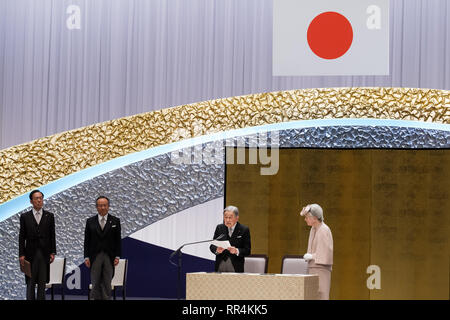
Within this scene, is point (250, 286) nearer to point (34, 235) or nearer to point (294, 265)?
point (294, 265)

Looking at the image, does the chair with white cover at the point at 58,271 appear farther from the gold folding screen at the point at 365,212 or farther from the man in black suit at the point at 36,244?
the gold folding screen at the point at 365,212

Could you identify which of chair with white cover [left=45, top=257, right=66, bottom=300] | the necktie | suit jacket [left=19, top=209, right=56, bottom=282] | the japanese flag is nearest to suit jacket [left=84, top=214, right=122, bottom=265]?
suit jacket [left=19, top=209, right=56, bottom=282]

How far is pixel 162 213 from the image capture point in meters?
9.09

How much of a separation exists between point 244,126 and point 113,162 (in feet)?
5.20

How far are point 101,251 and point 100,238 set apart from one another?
4.8 inches

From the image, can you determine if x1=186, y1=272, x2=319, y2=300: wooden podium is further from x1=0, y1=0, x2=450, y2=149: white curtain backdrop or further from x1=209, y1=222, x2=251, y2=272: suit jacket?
x1=0, y1=0, x2=450, y2=149: white curtain backdrop

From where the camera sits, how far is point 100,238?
7.27 metres

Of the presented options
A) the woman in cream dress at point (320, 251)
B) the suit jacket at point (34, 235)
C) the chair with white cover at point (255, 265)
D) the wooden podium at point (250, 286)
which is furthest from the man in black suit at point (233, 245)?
the suit jacket at point (34, 235)

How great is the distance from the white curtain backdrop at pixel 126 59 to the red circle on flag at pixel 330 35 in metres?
0.40

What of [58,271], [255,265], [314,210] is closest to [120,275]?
[58,271]

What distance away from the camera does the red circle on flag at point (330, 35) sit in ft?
27.9

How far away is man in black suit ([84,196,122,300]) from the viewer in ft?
23.8
